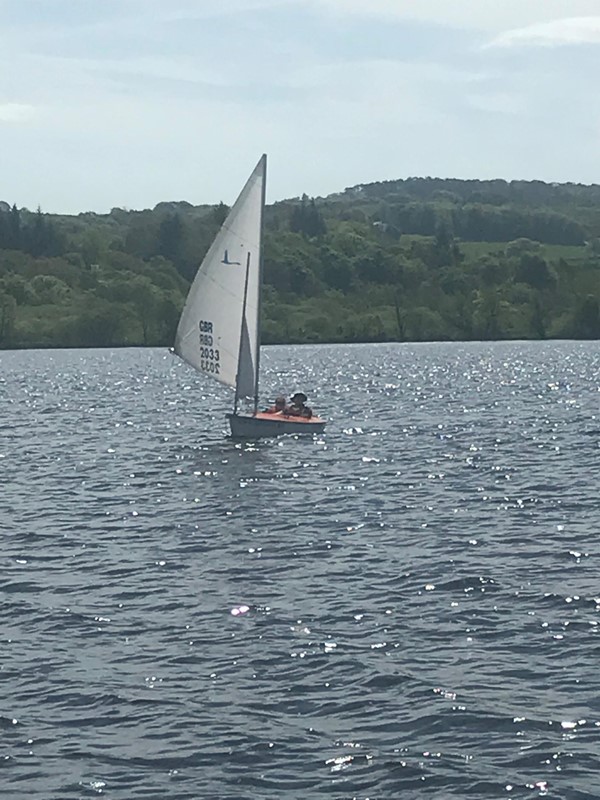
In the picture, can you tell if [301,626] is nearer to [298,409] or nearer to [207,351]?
[207,351]

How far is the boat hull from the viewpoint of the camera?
225 ft

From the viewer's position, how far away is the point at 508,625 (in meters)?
29.5

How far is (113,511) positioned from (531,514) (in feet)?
45.6

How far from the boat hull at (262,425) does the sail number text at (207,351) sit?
8.80 ft

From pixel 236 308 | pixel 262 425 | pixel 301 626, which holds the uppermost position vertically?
pixel 236 308

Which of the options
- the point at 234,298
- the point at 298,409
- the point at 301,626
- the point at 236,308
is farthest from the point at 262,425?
the point at 301,626

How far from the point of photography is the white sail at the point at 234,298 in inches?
2682

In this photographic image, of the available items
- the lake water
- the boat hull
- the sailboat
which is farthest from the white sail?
the lake water

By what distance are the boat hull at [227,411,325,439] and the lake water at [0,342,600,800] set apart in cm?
331

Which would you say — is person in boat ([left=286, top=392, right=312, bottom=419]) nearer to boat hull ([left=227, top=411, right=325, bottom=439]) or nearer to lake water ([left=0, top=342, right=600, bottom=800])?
boat hull ([left=227, top=411, right=325, bottom=439])

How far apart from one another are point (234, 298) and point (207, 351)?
3061 millimetres

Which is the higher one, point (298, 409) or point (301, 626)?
point (298, 409)

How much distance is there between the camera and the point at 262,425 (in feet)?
227

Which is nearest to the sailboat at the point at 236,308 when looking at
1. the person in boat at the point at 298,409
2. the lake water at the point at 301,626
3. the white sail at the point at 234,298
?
the white sail at the point at 234,298
